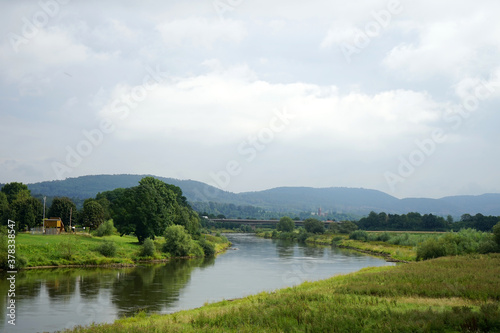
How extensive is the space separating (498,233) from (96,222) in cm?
7352

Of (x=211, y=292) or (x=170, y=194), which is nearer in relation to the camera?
(x=211, y=292)

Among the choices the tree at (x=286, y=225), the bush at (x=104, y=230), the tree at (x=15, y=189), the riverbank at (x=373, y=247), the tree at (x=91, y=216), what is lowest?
the riverbank at (x=373, y=247)

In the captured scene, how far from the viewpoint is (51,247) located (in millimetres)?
58125

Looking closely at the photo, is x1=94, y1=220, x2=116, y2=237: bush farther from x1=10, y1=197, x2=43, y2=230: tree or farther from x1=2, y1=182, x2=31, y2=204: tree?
x1=2, y1=182, x2=31, y2=204: tree

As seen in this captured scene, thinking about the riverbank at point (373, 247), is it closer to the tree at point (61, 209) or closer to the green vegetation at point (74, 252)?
the green vegetation at point (74, 252)

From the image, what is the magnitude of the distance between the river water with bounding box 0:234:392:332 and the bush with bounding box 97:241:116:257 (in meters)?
5.25

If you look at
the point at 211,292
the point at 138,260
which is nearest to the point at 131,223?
the point at 138,260

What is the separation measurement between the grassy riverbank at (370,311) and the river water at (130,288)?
6.30 metres

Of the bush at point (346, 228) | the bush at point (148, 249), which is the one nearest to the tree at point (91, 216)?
the bush at point (148, 249)

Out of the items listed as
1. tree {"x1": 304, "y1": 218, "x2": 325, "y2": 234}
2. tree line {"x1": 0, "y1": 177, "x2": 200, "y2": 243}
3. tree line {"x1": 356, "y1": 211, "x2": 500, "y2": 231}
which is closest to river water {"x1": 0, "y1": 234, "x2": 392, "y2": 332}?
tree line {"x1": 0, "y1": 177, "x2": 200, "y2": 243}

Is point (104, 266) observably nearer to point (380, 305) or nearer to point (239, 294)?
point (239, 294)

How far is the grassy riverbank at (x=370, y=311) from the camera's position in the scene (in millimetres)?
17719

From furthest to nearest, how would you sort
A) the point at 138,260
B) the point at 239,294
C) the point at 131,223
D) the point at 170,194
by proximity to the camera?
the point at 170,194 < the point at 131,223 < the point at 138,260 < the point at 239,294

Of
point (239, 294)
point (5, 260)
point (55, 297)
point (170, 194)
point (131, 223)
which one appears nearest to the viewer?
point (55, 297)
